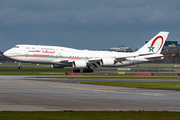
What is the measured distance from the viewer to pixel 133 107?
2014 centimetres

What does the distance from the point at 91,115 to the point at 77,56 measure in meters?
61.0

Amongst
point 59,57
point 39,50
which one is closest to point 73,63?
point 59,57

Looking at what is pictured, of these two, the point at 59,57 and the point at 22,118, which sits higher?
the point at 59,57

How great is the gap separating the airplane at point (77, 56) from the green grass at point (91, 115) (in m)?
55.8

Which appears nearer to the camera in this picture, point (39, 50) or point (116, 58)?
point (39, 50)

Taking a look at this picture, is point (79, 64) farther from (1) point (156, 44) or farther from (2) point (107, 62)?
(1) point (156, 44)

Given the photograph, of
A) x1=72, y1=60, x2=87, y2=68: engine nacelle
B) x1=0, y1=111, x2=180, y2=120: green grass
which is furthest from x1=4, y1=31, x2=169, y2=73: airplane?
x1=0, y1=111, x2=180, y2=120: green grass

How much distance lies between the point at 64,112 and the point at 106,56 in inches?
2512

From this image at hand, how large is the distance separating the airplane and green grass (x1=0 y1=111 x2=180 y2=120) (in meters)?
55.8

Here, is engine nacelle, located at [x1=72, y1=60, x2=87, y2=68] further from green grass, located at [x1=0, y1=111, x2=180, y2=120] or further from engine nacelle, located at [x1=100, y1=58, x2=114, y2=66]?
green grass, located at [x1=0, y1=111, x2=180, y2=120]

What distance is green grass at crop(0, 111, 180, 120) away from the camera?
1565 cm

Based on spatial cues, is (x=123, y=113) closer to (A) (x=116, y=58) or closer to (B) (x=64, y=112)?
(B) (x=64, y=112)

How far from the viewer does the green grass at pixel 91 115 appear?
15648mm

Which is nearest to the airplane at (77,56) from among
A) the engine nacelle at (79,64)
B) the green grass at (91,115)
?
the engine nacelle at (79,64)
